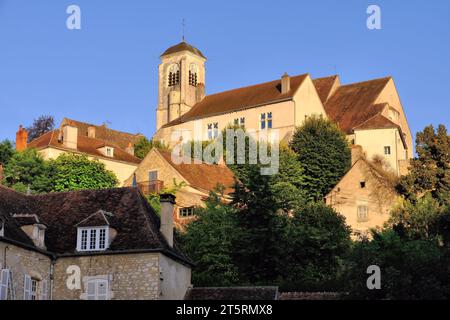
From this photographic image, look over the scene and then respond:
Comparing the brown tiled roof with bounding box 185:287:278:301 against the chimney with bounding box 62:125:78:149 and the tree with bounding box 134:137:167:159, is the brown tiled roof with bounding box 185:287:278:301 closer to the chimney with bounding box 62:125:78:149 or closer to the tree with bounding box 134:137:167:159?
the chimney with bounding box 62:125:78:149

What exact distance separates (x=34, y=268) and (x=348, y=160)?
42108 millimetres

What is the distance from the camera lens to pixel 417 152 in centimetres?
6297

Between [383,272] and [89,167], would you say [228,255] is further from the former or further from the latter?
[89,167]

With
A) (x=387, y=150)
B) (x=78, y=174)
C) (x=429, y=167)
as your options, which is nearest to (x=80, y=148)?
(x=78, y=174)

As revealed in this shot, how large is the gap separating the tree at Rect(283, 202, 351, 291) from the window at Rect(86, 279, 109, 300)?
11.1 meters

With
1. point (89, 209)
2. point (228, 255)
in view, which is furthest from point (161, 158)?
point (89, 209)

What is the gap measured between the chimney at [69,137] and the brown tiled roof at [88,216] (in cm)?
3706

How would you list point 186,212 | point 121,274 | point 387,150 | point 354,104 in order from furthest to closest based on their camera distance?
1. point 354,104
2. point 387,150
3. point 186,212
4. point 121,274

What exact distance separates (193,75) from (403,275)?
6986 centimetres

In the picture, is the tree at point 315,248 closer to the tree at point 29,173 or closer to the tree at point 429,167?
the tree at point 429,167

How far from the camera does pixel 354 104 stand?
272ft

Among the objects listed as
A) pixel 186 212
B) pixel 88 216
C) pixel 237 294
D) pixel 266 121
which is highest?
pixel 266 121

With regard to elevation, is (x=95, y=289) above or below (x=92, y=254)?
below

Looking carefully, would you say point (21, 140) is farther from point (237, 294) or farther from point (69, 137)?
point (237, 294)
